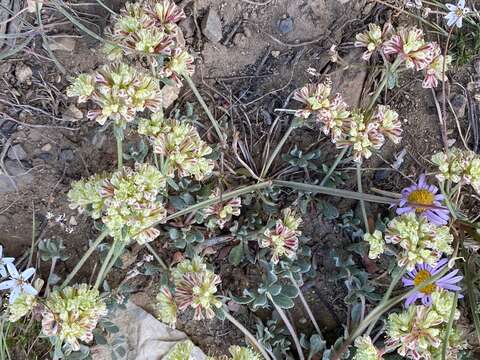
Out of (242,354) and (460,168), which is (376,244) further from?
(242,354)

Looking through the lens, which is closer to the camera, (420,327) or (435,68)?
(420,327)

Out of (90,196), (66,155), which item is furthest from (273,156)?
(66,155)

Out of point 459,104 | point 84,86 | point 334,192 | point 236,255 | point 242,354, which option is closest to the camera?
point 84,86

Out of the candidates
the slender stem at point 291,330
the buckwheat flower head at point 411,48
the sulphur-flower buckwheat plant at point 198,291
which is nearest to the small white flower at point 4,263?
the sulphur-flower buckwheat plant at point 198,291

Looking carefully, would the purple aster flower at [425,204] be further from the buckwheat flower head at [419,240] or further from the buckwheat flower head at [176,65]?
the buckwheat flower head at [176,65]

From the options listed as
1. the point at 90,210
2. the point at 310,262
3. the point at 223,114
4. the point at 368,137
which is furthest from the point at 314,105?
the point at 90,210

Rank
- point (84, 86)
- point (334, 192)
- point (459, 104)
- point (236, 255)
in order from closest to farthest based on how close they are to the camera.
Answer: point (84, 86), point (334, 192), point (236, 255), point (459, 104)

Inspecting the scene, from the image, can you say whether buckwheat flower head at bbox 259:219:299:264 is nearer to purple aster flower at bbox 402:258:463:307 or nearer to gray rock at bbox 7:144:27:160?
purple aster flower at bbox 402:258:463:307
